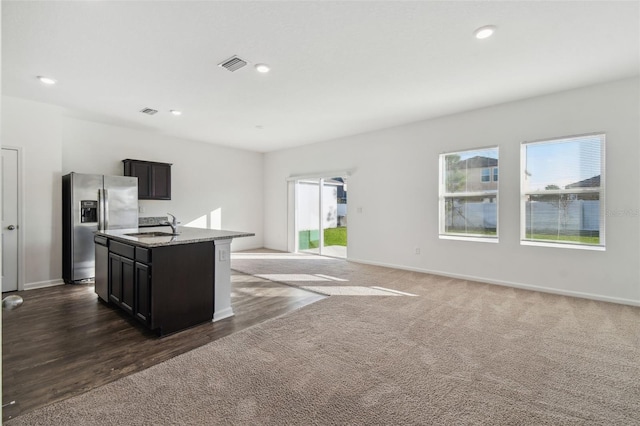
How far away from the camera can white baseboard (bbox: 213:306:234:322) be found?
3.52 metres

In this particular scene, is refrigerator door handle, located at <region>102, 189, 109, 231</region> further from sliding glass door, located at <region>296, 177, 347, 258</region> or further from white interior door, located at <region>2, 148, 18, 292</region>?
sliding glass door, located at <region>296, 177, 347, 258</region>

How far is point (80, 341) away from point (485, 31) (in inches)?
183

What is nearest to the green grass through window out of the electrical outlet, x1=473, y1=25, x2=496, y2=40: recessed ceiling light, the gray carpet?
the gray carpet

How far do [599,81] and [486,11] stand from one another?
8.12 feet

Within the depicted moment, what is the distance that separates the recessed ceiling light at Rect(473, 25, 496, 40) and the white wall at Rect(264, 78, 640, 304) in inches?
83.6

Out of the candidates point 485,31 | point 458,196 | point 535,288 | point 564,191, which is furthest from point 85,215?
point 564,191

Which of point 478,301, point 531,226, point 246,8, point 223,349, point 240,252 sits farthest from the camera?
point 240,252

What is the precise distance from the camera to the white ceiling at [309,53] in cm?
271

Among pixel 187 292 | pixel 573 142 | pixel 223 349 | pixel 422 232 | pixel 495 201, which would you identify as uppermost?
pixel 573 142

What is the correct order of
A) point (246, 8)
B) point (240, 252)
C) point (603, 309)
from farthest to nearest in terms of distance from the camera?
point (240, 252) < point (603, 309) < point (246, 8)

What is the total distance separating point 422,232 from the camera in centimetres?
573

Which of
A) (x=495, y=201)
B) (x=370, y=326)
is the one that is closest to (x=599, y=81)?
(x=495, y=201)

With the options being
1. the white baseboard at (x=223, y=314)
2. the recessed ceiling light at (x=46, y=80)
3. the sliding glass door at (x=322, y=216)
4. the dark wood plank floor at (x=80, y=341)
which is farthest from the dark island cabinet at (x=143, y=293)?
the sliding glass door at (x=322, y=216)

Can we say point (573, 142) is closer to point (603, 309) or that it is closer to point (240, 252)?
point (603, 309)
